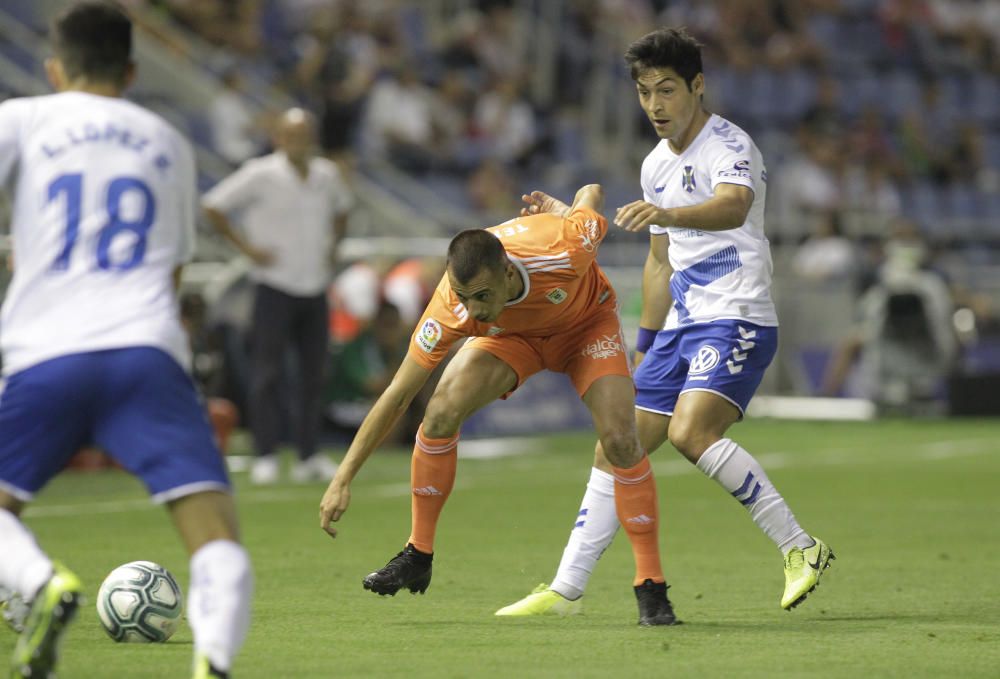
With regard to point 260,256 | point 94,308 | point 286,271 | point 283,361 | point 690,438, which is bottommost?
Result: point 283,361

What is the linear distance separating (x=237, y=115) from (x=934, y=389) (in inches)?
354

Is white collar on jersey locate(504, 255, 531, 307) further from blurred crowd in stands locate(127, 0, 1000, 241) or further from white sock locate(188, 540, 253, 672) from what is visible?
blurred crowd in stands locate(127, 0, 1000, 241)

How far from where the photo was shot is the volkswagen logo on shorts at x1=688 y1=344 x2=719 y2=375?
745 cm

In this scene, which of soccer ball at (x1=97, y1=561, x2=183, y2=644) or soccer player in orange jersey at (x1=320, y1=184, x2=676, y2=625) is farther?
soccer player in orange jersey at (x1=320, y1=184, x2=676, y2=625)

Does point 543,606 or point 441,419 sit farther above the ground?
point 441,419

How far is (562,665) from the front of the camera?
19.4 feet

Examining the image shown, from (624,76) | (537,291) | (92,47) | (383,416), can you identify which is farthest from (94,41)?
(624,76)

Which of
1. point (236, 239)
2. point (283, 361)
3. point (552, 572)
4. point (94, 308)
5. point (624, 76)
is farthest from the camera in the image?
point (624, 76)

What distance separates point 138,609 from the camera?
252 inches

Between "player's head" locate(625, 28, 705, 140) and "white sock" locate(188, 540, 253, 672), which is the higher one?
"player's head" locate(625, 28, 705, 140)

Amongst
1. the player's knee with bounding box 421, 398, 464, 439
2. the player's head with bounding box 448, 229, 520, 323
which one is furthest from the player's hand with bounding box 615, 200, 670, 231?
the player's knee with bounding box 421, 398, 464, 439

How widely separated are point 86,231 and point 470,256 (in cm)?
193

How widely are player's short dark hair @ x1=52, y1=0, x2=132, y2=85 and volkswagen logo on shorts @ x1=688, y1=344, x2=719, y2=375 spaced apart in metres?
3.10

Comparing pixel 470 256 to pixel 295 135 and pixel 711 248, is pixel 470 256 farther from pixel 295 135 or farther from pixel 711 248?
pixel 295 135
